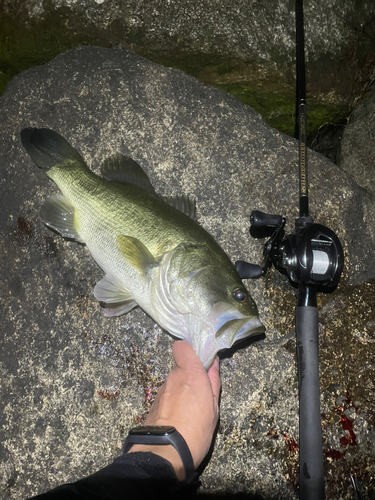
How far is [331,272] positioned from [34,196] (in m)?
2.44

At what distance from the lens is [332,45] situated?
3.80m

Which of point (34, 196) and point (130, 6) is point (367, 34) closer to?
point (130, 6)

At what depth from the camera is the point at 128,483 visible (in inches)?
72.4

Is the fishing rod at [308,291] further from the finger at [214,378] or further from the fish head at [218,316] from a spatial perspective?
the finger at [214,378]

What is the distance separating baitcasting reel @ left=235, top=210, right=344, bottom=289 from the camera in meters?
2.49

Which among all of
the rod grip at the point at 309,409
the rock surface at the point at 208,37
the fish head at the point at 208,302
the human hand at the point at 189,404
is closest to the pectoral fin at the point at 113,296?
the fish head at the point at 208,302

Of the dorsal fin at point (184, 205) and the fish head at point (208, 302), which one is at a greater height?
the dorsal fin at point (184, 205)

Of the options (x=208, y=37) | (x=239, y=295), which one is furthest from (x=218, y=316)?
(x=208, y=37)

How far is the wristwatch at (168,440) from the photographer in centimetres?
217

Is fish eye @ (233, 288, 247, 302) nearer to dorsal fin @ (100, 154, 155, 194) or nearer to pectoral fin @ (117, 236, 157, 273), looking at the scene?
pectoral fin @ (117, 236, 157, 273)

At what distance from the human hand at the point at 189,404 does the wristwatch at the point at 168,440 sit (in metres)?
0.10

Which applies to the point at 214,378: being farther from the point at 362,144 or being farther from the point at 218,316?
the point at 362,144

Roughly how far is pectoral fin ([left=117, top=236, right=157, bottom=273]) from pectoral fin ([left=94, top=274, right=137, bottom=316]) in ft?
0.81

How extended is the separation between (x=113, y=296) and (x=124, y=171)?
1.00 m
